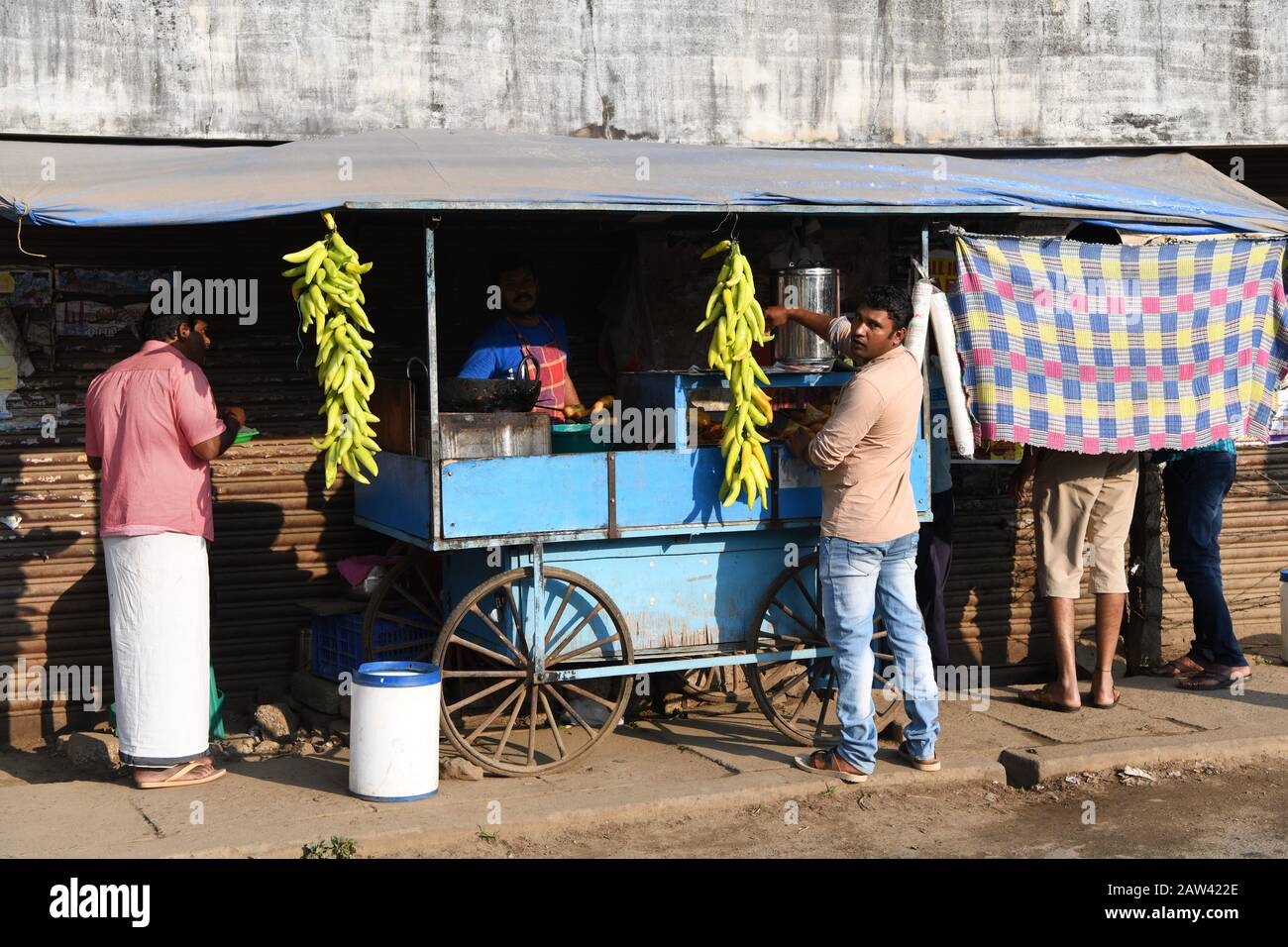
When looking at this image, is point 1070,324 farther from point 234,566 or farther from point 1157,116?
point 234,566

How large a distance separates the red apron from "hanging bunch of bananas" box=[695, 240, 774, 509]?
1107 millimetres

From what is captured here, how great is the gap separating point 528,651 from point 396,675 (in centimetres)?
67

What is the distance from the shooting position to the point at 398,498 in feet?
22.0

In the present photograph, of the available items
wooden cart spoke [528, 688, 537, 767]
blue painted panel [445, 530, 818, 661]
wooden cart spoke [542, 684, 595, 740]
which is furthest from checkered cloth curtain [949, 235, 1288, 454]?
wooden cart spoke [528, 688, 537, 767]

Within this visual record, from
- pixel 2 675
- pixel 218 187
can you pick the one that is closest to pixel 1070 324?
pixel 218 187

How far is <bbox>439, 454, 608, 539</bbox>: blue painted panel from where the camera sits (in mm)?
6203

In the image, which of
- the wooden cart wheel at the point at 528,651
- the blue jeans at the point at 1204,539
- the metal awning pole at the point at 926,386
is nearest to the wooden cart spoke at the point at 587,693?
the wooden cart wheel at the point at 528,651

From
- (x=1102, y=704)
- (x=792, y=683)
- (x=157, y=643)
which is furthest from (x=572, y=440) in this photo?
(x=1102, y=704)

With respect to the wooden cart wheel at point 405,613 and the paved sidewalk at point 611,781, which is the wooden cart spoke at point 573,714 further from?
the wooden cart wheel at point 405,613

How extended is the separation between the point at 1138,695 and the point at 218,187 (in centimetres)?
552

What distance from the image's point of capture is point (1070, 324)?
729cm

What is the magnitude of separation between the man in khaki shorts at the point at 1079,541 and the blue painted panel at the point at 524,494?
2.61m

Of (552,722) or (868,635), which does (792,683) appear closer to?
(868,635)

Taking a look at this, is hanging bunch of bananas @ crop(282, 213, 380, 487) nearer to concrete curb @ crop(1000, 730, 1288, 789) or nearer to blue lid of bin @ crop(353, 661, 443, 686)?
blue lid of bin @ crop(353, 661, 443, 686)
